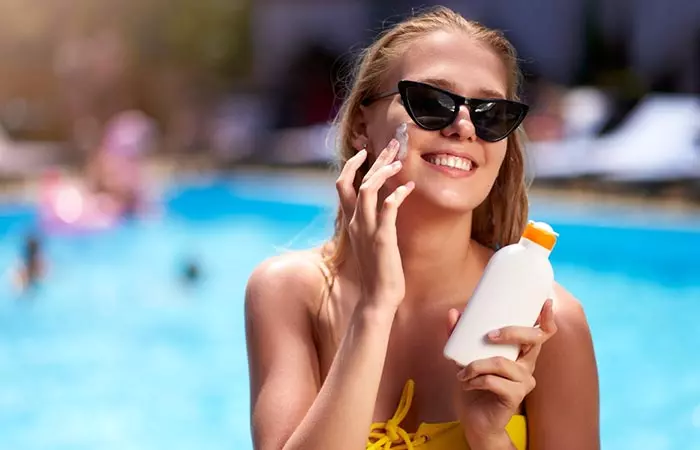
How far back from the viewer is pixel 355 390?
164 centimetres

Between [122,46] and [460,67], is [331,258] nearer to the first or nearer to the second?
[460,67]

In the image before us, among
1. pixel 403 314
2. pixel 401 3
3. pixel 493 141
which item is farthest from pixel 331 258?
pixel 401 3

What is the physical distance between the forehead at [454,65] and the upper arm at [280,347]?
1.56ft

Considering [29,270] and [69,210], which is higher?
[69,210]

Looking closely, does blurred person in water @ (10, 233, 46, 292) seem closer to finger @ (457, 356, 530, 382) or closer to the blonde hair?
the blonde hair

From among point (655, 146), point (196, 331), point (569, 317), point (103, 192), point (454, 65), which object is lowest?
point (569, 317)

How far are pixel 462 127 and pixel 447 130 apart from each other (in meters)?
0.03

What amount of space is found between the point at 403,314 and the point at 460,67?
0.56 meters

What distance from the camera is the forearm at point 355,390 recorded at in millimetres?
1634

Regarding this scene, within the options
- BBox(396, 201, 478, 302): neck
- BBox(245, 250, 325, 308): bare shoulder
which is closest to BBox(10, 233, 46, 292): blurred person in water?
BBox(245, 250, 325, 308): bare shoulder

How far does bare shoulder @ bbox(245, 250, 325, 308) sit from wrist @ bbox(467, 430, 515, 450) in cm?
48

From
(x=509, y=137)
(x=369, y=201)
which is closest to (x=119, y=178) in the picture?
(x=509, y=137)

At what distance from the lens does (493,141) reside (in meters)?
1.82

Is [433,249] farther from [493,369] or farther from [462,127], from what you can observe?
[493,369]
